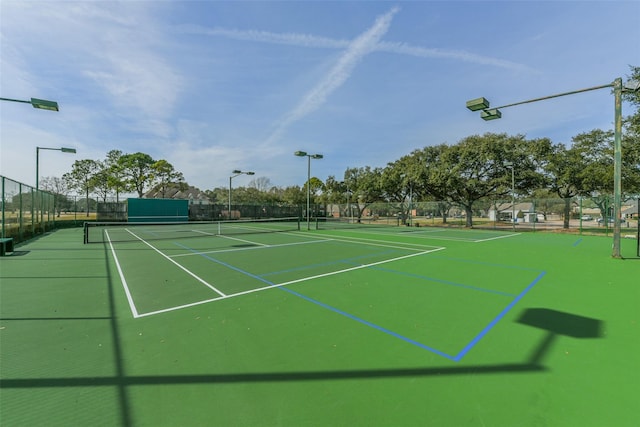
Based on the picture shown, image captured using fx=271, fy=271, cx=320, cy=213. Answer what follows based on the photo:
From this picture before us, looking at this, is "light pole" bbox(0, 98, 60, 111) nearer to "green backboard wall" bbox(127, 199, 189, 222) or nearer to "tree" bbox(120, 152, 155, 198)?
"green backboard wall" bbox(127, 199, 189, 222)

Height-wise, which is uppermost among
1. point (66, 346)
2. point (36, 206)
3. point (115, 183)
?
point (115, 183)

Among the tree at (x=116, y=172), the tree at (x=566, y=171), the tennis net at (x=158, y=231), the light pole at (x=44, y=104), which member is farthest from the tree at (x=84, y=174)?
the tree at (x=566, y=171)

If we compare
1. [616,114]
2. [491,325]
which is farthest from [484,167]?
[491,325]

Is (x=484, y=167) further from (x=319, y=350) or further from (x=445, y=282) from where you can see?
(x=319, y=350)

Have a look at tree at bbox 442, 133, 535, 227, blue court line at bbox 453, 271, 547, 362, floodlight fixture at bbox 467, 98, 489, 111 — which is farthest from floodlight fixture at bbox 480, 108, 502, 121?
tree at bbox 442, 133, 535, 227

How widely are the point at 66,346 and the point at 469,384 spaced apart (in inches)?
198

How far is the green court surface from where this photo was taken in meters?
2.45

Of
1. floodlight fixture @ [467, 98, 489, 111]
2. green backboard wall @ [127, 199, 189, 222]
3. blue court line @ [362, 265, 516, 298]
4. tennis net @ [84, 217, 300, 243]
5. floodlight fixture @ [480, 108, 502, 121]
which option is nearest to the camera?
blue court line @ [362, 265, 516, 298]

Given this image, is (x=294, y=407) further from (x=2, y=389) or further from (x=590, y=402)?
(x=2, y=389)

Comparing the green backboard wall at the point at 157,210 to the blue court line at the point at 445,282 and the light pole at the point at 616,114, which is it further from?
the light pole at the point at 616,114

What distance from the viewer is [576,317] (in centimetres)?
455

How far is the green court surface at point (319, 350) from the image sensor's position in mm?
2451

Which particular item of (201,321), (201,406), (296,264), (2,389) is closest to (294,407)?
(201,406)

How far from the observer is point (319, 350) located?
349 cm
